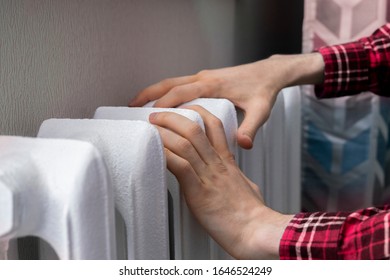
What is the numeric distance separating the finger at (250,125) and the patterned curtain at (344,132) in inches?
15.5

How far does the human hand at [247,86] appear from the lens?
58 centimetres

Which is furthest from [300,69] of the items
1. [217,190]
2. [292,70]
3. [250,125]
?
[217,190]

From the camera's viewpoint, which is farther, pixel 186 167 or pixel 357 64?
pixel 357 64

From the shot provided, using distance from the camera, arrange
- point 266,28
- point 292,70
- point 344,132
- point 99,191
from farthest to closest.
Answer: point 266,28 → point 344,132 → point 292,70 → point 99,191

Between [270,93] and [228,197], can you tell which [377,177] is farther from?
Answer: [228,197]

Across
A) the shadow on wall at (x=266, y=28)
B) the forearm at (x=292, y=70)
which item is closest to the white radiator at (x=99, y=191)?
the forearm at (x=292, y=70)

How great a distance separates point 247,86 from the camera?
2.17 ft

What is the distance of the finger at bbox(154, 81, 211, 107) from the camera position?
0.56 m

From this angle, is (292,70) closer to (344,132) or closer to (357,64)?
(357,64)

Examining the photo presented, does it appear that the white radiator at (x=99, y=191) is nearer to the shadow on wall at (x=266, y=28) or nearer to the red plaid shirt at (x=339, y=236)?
the red plaid shirt at (x=339, y=236)

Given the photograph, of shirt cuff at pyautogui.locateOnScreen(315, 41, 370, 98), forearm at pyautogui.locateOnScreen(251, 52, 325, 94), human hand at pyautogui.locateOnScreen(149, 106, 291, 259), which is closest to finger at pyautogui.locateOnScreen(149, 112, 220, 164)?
human hand at pyautogui.locateOnScreen(149, 106, 291, 259)

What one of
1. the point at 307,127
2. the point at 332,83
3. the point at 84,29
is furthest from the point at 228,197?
the point at 307,127

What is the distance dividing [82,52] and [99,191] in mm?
212
